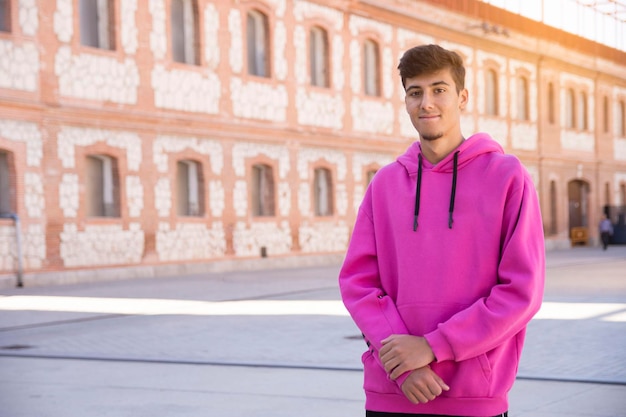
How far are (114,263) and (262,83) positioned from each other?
7160mm

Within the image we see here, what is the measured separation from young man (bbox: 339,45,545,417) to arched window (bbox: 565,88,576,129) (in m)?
43.3

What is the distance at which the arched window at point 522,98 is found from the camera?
41.7 m

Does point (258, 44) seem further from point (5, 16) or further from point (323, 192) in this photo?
point (5, 16)

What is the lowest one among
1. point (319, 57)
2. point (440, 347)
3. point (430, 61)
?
point (440, 347)

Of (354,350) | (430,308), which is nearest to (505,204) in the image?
(430,308)

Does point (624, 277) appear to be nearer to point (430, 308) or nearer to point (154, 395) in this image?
point (154, 395)

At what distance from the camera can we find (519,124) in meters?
41.3

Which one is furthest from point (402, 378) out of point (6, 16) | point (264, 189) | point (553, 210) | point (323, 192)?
point (553, 210)

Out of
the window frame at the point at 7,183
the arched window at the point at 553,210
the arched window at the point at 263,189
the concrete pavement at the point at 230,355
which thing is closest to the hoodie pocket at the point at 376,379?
the concrete pavement at the point at 230,355

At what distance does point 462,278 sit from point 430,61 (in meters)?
0.62

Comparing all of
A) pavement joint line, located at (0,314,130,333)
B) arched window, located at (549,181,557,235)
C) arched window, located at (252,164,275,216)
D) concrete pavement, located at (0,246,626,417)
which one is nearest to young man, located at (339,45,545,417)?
concrete pavement, located at (0,246,626,417)

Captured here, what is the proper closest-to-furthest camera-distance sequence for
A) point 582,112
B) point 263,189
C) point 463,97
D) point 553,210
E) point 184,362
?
1. point 463,97
2. point 184,362
3. point 263,189
4. point 553,210
5. point 582,112

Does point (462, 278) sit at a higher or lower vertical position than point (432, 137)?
lower

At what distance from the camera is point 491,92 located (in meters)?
39.8
